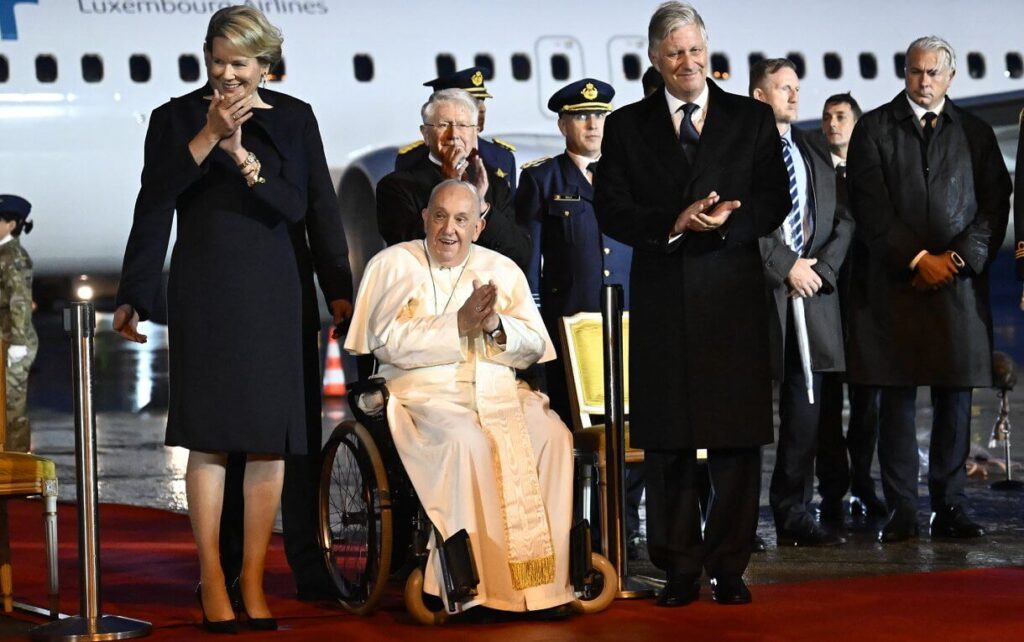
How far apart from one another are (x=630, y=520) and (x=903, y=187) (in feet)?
5.32

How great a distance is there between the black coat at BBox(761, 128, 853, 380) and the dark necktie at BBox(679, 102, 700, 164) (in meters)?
1.12

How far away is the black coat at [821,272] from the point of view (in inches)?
237

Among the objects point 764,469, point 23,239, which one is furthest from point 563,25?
point 764,469

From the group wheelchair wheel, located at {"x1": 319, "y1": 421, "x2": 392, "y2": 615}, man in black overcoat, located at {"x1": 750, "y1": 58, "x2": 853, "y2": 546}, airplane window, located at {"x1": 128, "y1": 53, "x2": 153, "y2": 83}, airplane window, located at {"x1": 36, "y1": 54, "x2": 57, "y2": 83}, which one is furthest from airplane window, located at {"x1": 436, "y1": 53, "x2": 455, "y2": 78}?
wheelchair wheel, located at {"x1": 319, "y1": 421, "x2": 392, "y2": 615}

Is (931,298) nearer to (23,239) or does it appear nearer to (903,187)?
(903,187)

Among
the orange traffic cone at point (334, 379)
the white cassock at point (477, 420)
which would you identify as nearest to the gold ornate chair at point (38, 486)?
the white cassock at point (477, 420)

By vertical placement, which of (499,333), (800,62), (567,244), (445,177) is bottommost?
(499,333)

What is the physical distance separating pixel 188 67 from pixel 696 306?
878cm

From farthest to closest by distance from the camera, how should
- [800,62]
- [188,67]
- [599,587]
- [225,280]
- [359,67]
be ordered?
[800,62] → [359,67] → [188,67] → [599,587] → [225,280]

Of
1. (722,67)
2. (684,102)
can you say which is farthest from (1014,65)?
(684,102)

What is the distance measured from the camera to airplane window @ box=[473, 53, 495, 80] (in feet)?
45.1

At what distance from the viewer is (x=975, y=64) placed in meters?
15.8

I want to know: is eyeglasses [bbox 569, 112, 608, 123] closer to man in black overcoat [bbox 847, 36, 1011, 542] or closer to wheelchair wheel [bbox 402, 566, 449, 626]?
man in black overcoat [bbox 847, 36, 1011, 542]

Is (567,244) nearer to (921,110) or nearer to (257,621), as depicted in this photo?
(921,110)
